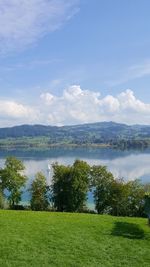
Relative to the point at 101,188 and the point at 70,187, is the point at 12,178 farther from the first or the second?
the point at 101,188

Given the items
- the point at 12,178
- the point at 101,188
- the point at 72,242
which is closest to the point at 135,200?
the point at 101,188

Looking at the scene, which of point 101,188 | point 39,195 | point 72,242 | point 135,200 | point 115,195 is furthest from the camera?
point 39,195

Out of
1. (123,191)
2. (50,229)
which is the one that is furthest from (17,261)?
(123,191)

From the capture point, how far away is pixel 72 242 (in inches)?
826

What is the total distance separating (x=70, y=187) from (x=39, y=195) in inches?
191

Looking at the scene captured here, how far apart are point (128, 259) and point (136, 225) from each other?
26.1ft

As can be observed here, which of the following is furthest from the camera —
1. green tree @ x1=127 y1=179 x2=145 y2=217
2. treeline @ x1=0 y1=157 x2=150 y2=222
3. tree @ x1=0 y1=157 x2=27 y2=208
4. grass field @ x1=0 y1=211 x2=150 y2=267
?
tree @ x1=0 y1=157 x2=27 y2=208

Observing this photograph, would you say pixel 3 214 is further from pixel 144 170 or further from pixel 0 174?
pixel 144 170

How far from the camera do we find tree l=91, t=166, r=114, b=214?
60.1 meters

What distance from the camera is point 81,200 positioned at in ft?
196

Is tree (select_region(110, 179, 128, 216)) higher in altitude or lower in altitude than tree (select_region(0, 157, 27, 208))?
lower

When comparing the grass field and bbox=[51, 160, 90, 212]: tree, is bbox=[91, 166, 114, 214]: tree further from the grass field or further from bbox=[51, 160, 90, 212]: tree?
the grass field

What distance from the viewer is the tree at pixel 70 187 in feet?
196

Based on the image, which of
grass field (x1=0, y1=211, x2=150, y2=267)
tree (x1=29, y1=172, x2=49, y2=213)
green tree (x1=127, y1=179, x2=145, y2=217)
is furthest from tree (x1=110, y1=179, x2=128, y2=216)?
grass field (x1=0, y1=211, x2=150, y2=267)
